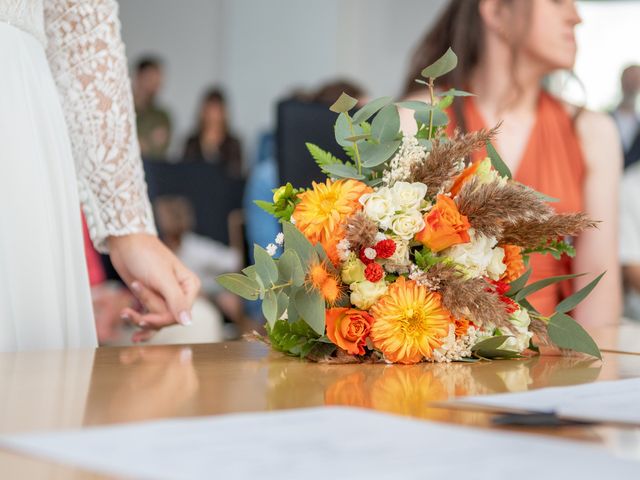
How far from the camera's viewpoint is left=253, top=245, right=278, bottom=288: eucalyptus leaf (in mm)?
967

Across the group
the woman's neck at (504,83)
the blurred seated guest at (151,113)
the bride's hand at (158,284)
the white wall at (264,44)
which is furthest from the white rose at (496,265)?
the white wall at (264,44)

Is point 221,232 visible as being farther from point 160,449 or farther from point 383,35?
point 160,449

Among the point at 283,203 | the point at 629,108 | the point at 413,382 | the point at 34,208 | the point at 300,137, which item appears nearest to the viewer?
the point at 413,382

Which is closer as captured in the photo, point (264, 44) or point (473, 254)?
point (473, 254)

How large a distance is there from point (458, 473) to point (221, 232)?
18.7ft

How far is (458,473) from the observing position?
1.54ft

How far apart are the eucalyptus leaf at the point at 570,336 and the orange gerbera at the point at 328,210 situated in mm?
231

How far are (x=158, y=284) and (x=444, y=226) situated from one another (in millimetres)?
478

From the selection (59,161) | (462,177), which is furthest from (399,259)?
(59,161)

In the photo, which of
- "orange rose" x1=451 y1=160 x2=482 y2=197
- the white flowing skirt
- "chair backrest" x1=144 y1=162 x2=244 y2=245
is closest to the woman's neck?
the white flowing skirt

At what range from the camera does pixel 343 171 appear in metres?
1.06

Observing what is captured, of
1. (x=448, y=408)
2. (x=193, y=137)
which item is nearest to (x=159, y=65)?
(x=193, y=137)

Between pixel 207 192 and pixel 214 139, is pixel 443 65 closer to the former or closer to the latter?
pixel 207 192

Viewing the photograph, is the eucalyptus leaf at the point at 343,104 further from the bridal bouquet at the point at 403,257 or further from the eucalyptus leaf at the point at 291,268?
the eucalyptus leaf at the point at 291,268
